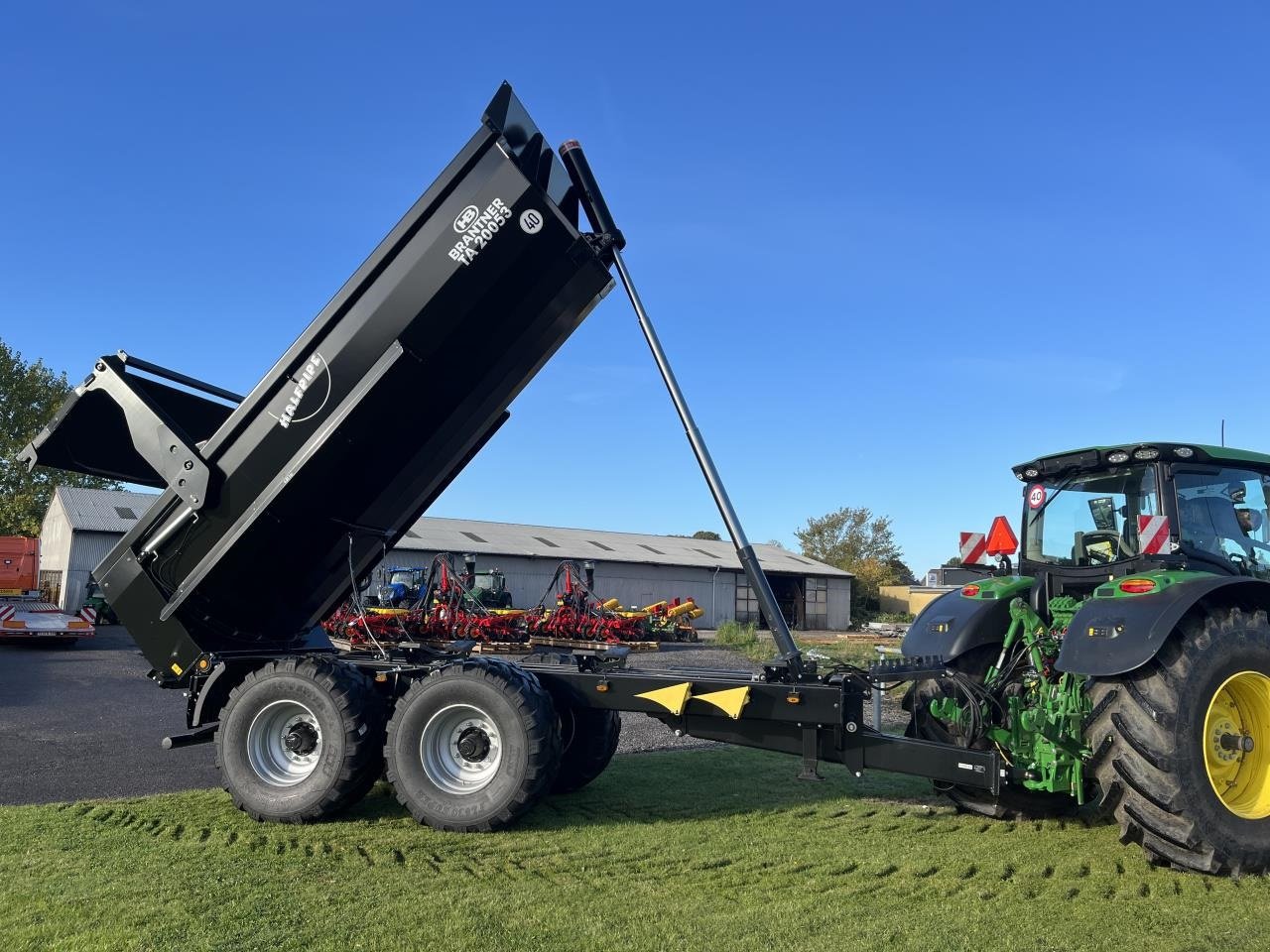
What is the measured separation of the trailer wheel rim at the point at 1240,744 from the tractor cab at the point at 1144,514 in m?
0.77

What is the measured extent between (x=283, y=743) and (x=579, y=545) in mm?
37310

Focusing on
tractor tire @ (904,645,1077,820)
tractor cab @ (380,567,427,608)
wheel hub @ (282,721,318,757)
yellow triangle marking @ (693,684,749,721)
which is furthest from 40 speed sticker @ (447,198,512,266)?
tractor cab @ (380,567,427,608)

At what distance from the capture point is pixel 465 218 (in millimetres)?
5996

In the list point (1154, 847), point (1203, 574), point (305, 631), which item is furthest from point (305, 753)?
point (1203, 574)

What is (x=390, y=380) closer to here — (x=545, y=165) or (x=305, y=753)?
(x=545, y=165)

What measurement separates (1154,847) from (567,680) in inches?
141

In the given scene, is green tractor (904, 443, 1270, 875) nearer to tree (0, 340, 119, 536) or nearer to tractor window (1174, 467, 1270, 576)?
tractor window (1174, 467, 1270, 576)

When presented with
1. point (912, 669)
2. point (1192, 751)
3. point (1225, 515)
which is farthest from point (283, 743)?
point (1225, 515)

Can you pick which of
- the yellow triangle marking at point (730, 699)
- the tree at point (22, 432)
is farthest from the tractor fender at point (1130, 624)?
the tree at point (22, 432)

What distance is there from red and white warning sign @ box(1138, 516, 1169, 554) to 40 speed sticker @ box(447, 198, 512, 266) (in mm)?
4403

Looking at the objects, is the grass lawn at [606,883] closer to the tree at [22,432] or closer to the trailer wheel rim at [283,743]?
the trailer wheel rim at [283,743]

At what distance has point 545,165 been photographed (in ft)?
20.5

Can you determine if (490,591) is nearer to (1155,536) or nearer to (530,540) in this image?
(530,540)

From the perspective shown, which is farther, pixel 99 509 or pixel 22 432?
pixel 22 432
